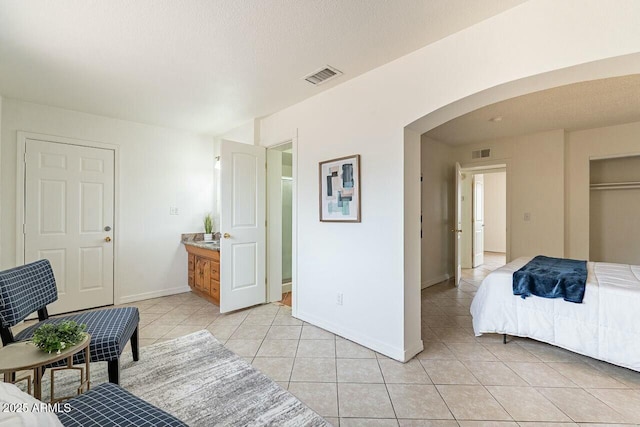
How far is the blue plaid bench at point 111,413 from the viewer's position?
40.3 inches

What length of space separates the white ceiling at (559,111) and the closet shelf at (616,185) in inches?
39.0

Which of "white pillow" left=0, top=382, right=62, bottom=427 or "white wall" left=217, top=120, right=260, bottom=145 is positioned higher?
"white wall" left=217, top=120, right=260, bottom=145

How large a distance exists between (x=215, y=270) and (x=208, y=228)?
1.06m

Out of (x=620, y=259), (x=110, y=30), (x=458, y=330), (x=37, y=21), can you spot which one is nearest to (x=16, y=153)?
(x=37, y=21)

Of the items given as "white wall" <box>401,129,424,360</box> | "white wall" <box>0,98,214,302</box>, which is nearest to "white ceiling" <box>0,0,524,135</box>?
"white wall" <box>0,98,214,302</box>

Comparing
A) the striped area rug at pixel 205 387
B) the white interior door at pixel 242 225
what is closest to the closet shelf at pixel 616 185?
the white interior door at pixel 242 225

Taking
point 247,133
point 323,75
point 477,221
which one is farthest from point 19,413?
point 477,221

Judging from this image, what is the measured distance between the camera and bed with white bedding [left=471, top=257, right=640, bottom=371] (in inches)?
77.5

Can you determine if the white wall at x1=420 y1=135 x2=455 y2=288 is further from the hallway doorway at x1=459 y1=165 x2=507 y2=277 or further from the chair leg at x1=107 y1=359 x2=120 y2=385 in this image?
the chair leg at x1=107 y1=359 x2=120 y2=385

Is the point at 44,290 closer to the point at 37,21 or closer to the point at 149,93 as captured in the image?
the point at 37,21

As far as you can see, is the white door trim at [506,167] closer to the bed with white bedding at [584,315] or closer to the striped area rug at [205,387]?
the bed with white bedding at [584,315]

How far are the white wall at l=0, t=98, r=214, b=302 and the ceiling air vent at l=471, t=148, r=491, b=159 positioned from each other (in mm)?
4495

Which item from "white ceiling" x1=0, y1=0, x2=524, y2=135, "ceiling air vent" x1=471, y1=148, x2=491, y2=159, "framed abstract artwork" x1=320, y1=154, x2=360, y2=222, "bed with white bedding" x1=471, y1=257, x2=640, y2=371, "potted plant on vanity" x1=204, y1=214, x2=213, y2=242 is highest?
"white ceiling" x1=0, y1=0, x2=524, y2=135

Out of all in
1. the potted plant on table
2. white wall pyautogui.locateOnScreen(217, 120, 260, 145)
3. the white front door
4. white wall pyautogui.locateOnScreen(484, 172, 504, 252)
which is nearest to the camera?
the potted plant on table
